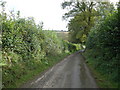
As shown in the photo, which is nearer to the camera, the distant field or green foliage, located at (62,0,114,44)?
the distant field

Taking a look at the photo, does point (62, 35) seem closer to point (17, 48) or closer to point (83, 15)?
point (83, 15)

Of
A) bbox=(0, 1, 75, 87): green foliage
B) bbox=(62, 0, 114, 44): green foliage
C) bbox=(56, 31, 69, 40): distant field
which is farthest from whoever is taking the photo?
bbox=(62, 0, 114, 44): green foliage

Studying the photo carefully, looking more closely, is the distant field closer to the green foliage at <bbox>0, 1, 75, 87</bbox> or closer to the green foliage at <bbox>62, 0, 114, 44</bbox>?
the green foliage at <bbox>62, 0, 114, 44</bbox>

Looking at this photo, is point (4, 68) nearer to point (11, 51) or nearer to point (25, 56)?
point (11, 51)

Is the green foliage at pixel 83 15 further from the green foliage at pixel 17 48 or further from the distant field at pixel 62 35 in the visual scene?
the green foliage at pixel 17 48

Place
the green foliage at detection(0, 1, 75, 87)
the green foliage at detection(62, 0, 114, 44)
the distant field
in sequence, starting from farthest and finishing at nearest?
the green foliage at detection(62, 0, 114, 44) < the distant field < the green foliage at detection(0, 1, 75, 87)

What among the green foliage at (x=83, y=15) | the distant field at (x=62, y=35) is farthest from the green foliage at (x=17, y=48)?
the green foliage at (x=83, y=15)

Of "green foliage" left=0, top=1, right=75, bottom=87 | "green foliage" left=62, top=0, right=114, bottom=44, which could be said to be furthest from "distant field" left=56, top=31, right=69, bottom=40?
"green foliage" left=0, top=1, right=75, bottom=87

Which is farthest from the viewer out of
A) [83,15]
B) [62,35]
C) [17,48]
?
[62,35]

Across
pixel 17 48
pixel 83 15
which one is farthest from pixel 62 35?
pixel 17 48

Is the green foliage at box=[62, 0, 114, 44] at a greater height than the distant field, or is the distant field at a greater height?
the green foliage at box=[62, 0, 114, 44]

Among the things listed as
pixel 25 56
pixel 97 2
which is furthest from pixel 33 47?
pixel 97 2

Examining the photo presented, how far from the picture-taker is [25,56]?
10.4 m

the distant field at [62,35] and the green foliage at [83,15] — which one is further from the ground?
the green foliage at [83,15]
